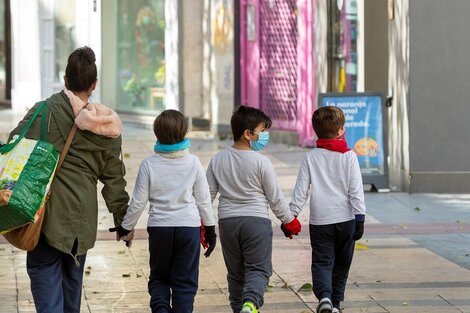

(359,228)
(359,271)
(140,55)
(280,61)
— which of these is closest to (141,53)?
(140,55)

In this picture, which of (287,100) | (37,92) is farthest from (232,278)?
(37,92)

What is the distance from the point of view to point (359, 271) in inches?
358

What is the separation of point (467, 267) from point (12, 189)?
14.9ft

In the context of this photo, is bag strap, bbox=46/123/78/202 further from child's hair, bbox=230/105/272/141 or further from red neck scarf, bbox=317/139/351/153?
red neck scarf, bbox=317/139/351/153

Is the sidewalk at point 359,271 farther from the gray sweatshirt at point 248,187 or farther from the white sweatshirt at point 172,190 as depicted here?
the white sweatshirt at point 172,190

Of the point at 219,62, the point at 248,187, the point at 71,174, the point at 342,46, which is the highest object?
the point at 342,46

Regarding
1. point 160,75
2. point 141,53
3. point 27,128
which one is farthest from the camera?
point 141,53

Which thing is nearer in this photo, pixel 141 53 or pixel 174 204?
pixel 174 204

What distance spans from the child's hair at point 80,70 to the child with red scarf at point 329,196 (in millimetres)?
1696

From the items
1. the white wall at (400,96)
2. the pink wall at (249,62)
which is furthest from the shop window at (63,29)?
the white wall at (400,96)

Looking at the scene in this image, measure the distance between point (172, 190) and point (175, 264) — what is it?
1.31 feet

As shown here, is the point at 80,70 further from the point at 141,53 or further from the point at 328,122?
the point at 141,53

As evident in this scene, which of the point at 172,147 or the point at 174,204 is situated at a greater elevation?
the point at 172,147

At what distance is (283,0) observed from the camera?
1995cm
